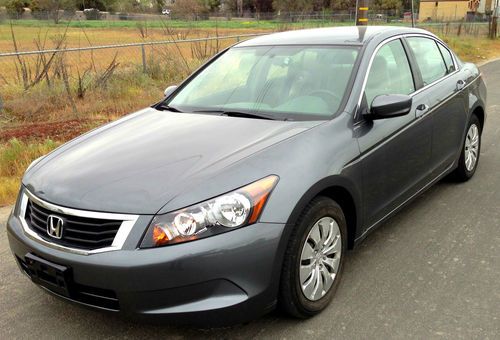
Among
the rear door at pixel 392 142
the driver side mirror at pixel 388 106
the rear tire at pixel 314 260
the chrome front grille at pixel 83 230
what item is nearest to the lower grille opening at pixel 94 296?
the chrome front grille at pixel 83 230

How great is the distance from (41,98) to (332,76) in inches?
294

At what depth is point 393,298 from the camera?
306 centimetres

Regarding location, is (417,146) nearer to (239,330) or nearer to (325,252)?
(325,252)

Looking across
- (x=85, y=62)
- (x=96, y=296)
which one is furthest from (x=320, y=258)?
(x=85, y=62)

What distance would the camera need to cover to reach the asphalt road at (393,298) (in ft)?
9.07

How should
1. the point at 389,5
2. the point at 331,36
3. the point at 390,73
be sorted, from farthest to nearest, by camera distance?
the point at 389,5 < the point at 331,36 < the point at 390,73

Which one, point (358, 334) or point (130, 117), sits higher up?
point (130, 117)

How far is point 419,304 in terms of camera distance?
118 inches

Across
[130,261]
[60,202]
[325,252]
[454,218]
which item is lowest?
[454,218]

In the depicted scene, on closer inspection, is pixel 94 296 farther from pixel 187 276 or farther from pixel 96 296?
pixel 187 276

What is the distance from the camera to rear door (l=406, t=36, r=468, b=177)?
421cm

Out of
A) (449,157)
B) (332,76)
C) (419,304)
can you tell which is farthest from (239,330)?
(449,157)

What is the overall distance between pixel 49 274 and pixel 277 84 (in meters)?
2.04

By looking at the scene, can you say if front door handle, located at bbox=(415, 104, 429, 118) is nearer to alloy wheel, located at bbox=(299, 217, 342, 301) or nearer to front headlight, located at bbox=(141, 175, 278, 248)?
alloy wheel, located at bbox=(299, 217, 342, 301)
